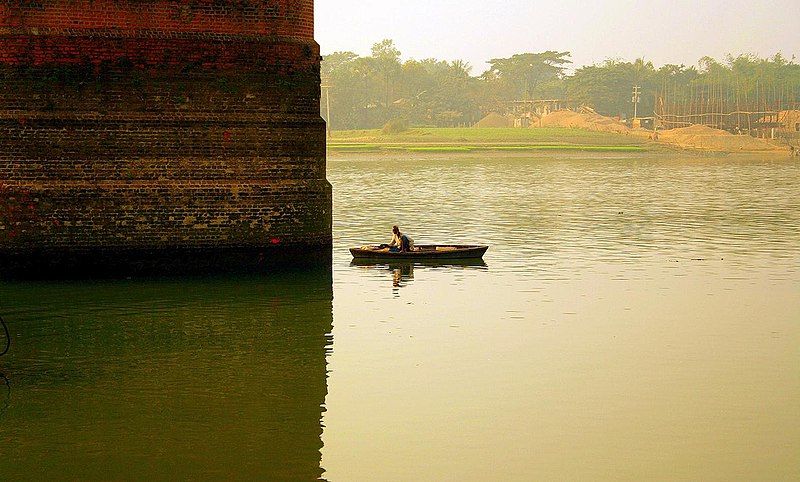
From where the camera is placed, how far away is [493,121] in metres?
171

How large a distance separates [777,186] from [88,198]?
1519 inches

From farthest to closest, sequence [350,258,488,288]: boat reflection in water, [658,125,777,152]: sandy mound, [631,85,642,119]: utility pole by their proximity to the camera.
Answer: [631,85,642,119]: utility pole
[658,125,777,152]: sandy mound
[350,258,488,288]: boat reflection in water

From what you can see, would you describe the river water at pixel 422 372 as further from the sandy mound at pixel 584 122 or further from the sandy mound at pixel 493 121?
the sandy mound at pixel 493 121

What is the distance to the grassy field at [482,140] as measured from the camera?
11281 cm

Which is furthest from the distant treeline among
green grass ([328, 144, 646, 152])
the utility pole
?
green grass ([328, 144, 646, 152])

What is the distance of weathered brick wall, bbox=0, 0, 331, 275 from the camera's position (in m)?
18.1

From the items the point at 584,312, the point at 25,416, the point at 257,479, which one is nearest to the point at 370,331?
the point at 584,312

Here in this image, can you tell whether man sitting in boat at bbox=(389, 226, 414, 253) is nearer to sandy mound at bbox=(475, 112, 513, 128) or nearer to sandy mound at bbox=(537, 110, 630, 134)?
sandy mound at bbox=(537, 110, 630, 134)

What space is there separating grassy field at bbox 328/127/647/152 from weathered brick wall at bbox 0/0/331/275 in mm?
88279

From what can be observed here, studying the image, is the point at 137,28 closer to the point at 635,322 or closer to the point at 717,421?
the point at 635,322

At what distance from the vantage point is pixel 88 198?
1827cm

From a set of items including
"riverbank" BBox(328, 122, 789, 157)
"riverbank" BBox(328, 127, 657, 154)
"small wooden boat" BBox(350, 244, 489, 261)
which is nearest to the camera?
"small wooden boat" BBox(350, 244, 489, 261)

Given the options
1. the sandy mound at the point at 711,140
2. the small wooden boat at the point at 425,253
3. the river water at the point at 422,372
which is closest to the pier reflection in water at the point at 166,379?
the river water at the point at 422,372

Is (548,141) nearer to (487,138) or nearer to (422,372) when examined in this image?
(487,138)
